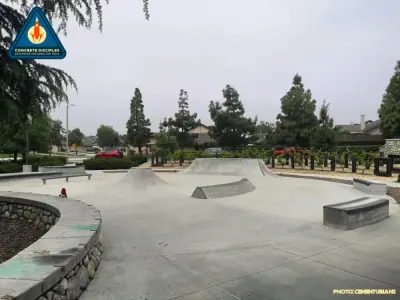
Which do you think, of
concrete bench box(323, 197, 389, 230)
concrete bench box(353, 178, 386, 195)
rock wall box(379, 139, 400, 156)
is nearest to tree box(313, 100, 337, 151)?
rock wall box(379, 139, 400, 156)

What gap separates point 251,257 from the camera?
4.63m

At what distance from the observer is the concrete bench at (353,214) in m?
6.17

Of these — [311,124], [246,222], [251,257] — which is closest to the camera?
[251,257]

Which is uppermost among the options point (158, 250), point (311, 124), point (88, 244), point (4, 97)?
point (311, 124)

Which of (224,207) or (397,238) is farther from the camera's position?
(224,207)

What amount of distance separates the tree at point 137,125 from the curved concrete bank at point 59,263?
1854 inches

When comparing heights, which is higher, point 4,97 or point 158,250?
point 4,97

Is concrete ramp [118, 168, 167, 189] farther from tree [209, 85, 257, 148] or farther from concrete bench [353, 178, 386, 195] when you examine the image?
tree [209, 85, 257, 148]

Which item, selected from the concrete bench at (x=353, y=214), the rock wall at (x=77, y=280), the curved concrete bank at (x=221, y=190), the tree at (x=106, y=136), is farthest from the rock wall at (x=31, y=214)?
the tree at (x=106, y=136)

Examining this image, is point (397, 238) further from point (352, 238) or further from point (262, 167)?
point (262, 167)

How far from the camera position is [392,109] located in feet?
137

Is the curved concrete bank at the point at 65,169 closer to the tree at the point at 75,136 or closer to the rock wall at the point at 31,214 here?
the rock wall at the point at 31,214

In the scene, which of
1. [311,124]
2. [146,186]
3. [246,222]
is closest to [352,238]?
[246,222]

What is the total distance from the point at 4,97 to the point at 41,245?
2.66 m
